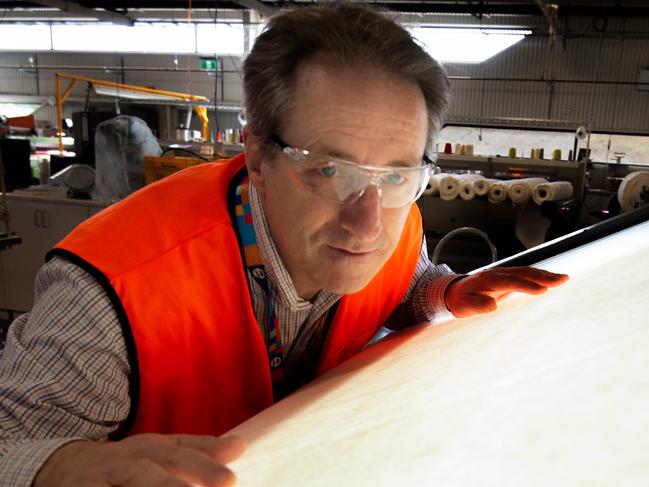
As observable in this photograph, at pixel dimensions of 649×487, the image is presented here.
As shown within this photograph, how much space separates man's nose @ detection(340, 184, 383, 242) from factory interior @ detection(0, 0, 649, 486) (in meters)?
0.17

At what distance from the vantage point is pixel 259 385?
868mm

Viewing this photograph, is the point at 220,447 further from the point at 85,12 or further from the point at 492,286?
the point at 85,12

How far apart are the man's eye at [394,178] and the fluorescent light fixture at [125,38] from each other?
29.6 ft

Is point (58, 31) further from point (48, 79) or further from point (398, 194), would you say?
point (398, 194)

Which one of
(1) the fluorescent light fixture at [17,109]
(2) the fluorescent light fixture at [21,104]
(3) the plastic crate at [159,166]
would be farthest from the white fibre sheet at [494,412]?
(1) the fluorescent light fixture at [17,109]

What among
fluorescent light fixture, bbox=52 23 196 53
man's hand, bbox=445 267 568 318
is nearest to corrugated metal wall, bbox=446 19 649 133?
fluorescent light fixture, bbox=52 23 196 53

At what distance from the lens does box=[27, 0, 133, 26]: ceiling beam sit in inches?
309

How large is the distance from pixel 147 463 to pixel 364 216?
17.5 inches

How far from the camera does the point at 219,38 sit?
894 centimetres

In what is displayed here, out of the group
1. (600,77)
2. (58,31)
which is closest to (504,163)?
(600,77)

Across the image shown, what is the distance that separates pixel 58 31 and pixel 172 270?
37.1 ft

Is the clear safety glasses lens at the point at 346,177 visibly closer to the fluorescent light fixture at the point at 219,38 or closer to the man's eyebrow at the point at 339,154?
the man's eyebrow at the point at 339,154

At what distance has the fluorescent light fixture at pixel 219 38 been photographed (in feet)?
29.1

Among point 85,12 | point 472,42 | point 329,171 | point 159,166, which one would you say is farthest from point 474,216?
point 85,12
